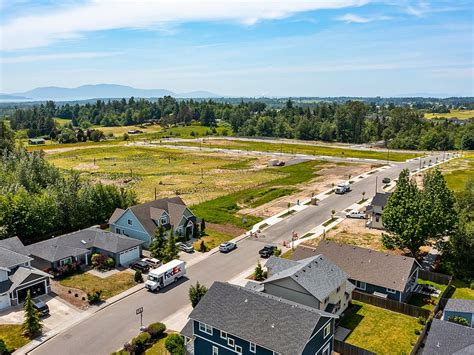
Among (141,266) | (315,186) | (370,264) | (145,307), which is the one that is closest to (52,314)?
(145,307)

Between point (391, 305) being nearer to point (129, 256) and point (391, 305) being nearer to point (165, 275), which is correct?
point (165, 275)

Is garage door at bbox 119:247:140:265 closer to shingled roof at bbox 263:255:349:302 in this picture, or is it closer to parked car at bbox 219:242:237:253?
parked car at bbox 219:242:237:253

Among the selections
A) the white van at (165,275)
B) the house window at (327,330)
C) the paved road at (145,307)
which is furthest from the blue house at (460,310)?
the white van at (165,275)

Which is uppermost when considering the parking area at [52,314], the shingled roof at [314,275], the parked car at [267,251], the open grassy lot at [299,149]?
the shingled roof at [314,275]

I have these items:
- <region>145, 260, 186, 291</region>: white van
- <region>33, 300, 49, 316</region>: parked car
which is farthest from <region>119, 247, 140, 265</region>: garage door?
<region>33, 300, 49, 316</region>: parked car

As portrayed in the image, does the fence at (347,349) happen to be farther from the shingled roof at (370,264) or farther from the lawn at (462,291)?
the lawn at (462,291)
